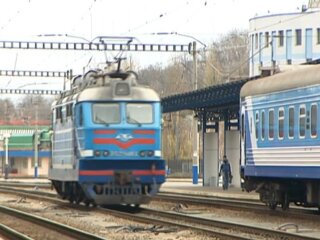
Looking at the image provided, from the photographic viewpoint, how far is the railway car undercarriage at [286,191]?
2247cm

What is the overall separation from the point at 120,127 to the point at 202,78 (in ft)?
228

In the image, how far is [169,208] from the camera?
29.0 meters

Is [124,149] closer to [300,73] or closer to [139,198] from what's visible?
[139,198]

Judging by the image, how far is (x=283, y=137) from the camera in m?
23.4

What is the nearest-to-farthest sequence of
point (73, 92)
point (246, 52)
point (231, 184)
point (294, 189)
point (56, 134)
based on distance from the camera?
1. point (294, 189)
2. point (73, 92)
3. point (56, 134)
4. point (231, 184)
5. point (246, 52)

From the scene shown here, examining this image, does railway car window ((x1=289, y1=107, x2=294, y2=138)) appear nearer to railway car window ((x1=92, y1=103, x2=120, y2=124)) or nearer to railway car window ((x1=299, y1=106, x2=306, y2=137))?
railway car window ((x1=299, y1=106, x2=306, y2=137))

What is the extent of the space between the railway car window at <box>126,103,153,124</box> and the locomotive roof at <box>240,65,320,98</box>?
3.04 meters

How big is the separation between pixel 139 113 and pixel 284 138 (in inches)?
176

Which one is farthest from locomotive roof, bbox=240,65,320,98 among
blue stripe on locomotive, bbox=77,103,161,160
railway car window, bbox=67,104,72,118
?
railway car window, bbox=67,104,72,118

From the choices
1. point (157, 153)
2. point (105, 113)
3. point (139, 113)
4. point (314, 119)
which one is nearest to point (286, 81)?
point (314, 119)

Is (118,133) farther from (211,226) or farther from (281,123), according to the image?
(211,226)

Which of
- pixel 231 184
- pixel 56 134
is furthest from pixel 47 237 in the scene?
pixel 231 184

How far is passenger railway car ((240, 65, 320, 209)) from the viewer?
71.2 ft

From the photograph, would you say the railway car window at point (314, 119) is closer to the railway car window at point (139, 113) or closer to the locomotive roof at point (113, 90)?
the railway car window at point (139, 113)
